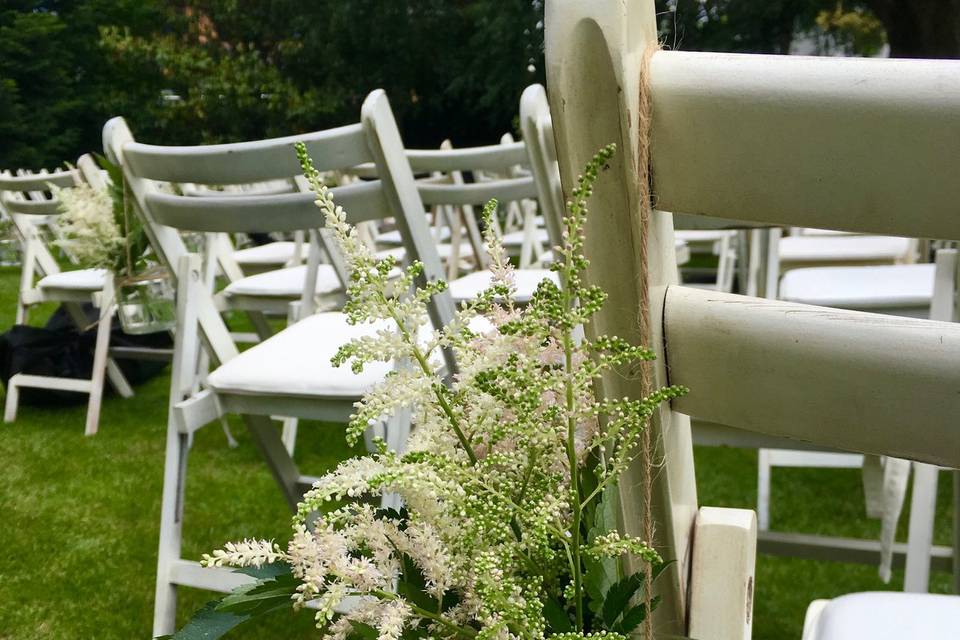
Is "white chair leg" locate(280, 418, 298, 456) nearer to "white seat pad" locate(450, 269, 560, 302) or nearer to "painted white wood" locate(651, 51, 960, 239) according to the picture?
"white seat pad" locate(450, 269, 560, 302)

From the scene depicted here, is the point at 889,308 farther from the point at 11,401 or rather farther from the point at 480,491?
Result: the point at 11,401

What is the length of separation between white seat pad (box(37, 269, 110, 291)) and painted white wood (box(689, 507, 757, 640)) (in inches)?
125

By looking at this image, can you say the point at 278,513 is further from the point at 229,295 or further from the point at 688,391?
the point at 688,391

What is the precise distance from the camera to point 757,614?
1903 mm

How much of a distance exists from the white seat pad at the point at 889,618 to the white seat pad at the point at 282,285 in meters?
2.24

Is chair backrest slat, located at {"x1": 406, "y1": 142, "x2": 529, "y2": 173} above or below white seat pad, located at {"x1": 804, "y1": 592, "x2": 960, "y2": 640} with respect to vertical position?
below

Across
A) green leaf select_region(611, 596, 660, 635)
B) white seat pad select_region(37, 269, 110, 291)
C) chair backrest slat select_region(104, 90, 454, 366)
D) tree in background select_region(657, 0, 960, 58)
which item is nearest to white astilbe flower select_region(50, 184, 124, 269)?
chair backrest slat select_region(104, 90, 454, 366)

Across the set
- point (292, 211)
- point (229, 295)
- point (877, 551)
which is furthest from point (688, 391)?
point (229, 295)

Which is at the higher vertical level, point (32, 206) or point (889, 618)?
point (889, 618)

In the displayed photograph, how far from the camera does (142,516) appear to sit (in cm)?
250

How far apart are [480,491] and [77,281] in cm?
336

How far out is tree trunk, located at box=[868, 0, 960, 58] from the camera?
786cm

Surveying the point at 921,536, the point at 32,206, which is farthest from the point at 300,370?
the point at 32,206

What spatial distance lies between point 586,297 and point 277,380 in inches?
45.2
